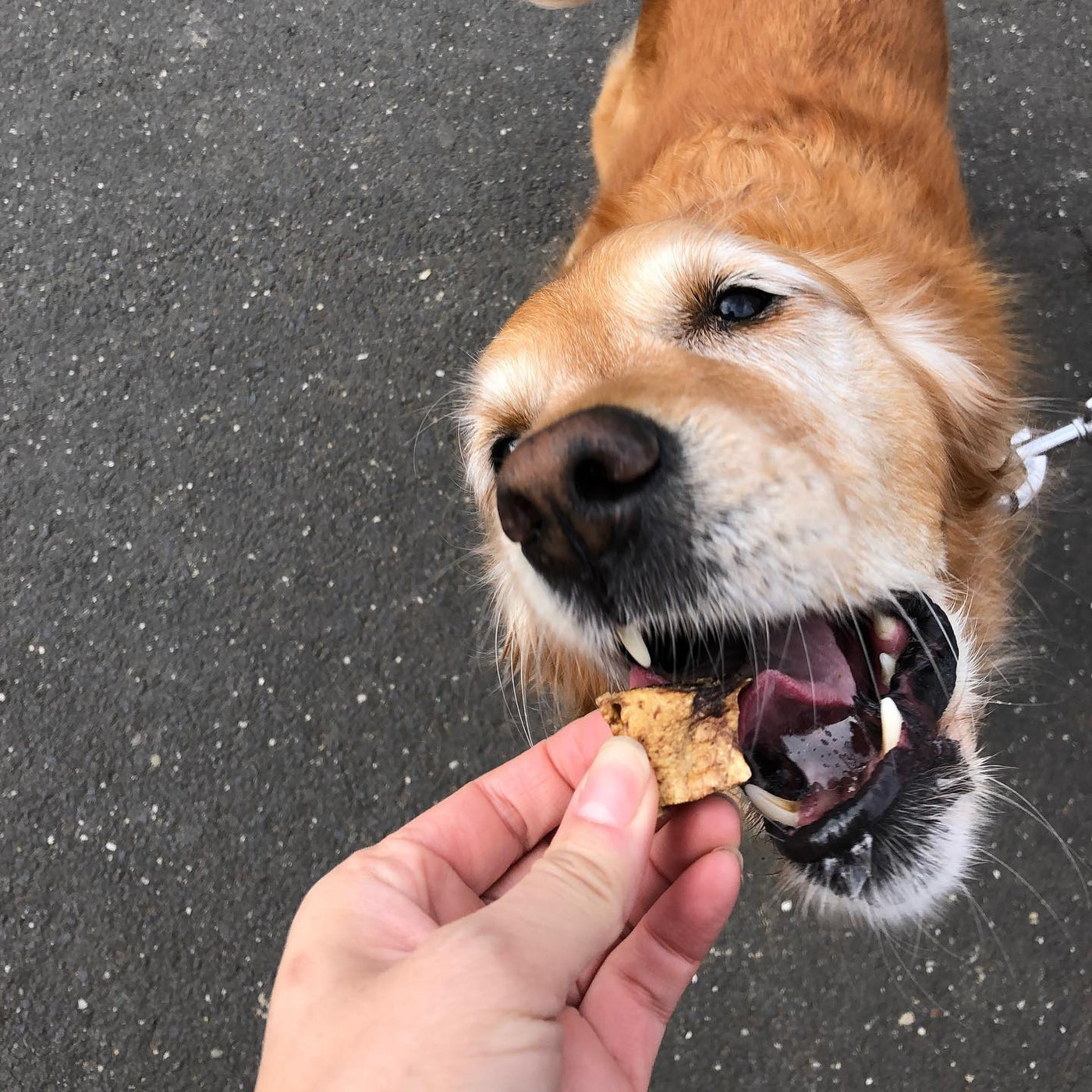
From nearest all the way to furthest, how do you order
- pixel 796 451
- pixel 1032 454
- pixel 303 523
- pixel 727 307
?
pixel 796 451 < pixel 727 307 < pixel 1032 454 < pixel 303 523

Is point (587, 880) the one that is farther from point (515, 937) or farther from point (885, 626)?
point (885, 626)

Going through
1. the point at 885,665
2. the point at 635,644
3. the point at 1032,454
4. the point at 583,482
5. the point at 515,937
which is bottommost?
the point at 1032,454

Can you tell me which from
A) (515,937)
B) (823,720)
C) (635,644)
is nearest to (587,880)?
(515,937)

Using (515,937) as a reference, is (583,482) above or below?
above

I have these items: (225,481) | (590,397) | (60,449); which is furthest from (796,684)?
(60,449)

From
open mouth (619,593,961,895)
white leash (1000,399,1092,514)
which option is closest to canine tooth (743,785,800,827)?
open mouth (619,593,961,895)

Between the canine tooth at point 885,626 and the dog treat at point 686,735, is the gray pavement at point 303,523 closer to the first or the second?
the canine tooth at point 885,626
